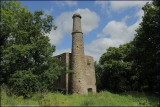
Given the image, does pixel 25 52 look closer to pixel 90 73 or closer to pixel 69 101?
pixel 69 101

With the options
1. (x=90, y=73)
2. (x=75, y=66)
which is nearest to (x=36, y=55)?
(x=75, y=66)

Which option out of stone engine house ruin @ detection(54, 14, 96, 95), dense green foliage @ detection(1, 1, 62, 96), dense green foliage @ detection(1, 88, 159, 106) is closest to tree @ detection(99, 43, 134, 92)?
stone engine house ruin @ detection(54, 14, 96, 95)

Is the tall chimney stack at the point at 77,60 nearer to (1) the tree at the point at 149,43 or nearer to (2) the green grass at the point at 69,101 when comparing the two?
(2) the green grass at the point at 69,101

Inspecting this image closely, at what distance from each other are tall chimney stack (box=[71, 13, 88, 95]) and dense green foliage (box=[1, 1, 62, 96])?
3174 millimetres

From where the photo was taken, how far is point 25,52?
10773 millimetres

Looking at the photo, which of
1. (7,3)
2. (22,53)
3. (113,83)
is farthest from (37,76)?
(113,83)

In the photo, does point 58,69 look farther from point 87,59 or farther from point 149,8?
point 149,8

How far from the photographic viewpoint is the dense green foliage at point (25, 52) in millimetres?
10916

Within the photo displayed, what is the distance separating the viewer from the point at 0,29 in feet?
37.8

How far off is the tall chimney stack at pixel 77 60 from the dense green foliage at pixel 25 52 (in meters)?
3.17

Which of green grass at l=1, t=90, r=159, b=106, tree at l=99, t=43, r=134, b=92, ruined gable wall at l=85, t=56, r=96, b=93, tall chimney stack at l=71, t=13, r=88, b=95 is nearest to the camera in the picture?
green grass at l=1, t=90, r=159, b=106

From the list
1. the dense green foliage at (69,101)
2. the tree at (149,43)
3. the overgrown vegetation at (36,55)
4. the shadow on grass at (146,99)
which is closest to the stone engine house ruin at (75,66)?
the overgrown vegetation at (36,55)

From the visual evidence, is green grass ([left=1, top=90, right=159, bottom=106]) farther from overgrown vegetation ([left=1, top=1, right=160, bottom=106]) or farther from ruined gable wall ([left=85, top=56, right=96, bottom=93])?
ruined gable wall ([left=85, top=56, right=96, bottom=93])

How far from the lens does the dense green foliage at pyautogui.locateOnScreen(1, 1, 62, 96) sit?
1092 centimetres
